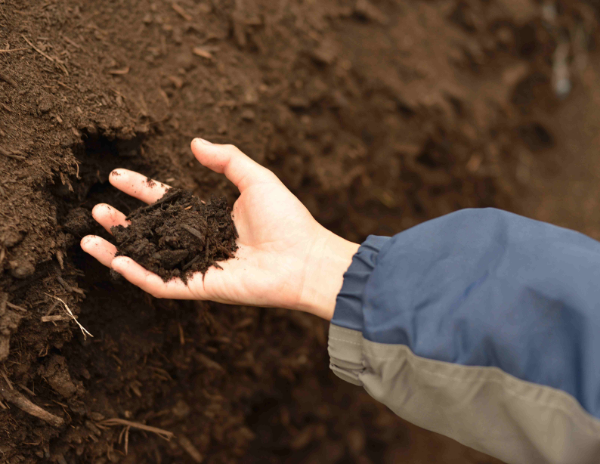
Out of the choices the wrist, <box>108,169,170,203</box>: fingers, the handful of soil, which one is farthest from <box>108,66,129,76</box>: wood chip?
the wrist

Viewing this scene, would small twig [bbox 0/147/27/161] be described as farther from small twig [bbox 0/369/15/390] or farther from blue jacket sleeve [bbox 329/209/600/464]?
blue jacket sleeve [bbox 329/209/600/464]

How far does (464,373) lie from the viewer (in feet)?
4.57

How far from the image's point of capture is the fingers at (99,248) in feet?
5.78

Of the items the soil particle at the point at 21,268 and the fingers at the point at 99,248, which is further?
the fingers at the point at 99,248

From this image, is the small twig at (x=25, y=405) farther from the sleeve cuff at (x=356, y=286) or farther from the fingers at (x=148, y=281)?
the sleeve cuff at (x=356, y=286)

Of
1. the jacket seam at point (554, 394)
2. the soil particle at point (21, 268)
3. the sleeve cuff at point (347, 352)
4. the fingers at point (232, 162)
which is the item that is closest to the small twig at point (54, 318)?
the soil particle at point (21, 268)

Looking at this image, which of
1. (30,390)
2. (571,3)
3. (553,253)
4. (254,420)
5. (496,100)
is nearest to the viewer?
(553,253)

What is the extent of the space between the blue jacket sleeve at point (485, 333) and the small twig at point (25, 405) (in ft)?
3.84

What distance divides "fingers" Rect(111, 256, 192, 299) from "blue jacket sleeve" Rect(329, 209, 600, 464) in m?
0.66

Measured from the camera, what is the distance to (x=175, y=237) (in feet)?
5.82

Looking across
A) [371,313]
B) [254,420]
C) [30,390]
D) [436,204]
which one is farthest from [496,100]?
[30,390]

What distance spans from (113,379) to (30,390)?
0.35 m

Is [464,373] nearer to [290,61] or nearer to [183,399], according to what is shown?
[183,399]

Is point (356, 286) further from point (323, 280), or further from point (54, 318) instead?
point (54, 318)
